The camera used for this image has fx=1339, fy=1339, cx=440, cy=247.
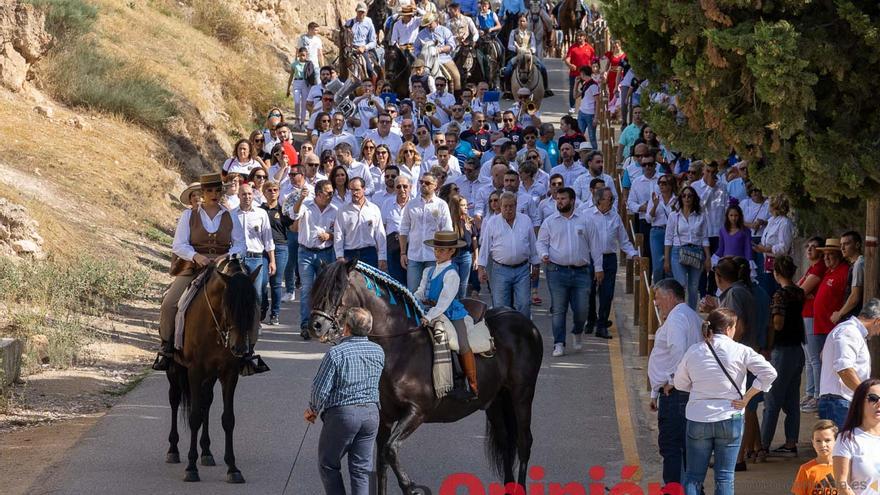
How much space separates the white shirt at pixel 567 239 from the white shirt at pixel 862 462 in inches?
340

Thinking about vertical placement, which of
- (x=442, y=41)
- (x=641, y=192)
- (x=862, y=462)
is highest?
(x=442, y=41)

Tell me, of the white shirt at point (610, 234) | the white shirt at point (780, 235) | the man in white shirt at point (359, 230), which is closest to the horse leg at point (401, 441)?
the man in white shirt at point (359, 230)

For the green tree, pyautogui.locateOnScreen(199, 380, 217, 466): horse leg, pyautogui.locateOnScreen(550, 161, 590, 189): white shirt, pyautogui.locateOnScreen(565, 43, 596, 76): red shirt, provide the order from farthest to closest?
pyautogui.locateOnScreen(565, 43, 596, 76): red shirt < pyautogui.locateOnScreen(550, 161, 590, 189): white shirt < pyautogui.locateOnScreen(199, 380, 217, 466): horse leg < the green tree

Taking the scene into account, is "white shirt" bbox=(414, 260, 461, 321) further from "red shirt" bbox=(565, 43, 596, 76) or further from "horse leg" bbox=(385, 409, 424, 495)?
"red shirt" bbox=(565, 43, 596, 76)

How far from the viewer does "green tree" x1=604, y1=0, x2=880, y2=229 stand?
10.7 metres

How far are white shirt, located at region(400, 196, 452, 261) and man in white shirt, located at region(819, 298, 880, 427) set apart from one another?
749 centimetres

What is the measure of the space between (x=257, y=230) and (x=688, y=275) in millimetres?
5913

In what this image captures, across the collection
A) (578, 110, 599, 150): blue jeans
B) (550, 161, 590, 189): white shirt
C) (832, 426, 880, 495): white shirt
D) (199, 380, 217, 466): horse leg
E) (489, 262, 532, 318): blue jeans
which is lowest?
(199, 380, 217, 466): horse leg

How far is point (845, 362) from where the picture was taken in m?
10.3

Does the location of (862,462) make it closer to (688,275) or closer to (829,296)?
(829,296)

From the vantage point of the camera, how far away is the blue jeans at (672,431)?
11.0m

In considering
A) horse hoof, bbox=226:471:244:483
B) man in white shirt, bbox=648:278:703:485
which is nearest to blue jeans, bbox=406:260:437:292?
horse hoof, bbox=226:471:244:483

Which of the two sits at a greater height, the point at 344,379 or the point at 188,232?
the point at 188,232

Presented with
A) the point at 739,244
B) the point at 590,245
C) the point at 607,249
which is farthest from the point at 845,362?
the point at 607,249
